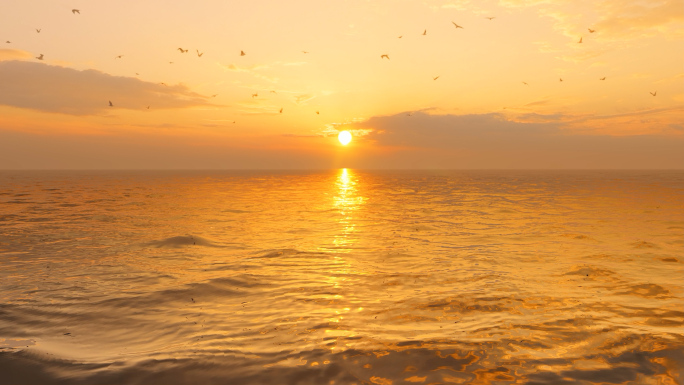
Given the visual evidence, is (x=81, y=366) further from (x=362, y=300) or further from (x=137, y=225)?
(x=137, y=225)

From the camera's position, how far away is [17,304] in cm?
1127

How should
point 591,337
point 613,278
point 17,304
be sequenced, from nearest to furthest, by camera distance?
point 591,337
point 17,304
point 613,278

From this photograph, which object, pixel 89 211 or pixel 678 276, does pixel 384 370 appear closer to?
pixel 678 276

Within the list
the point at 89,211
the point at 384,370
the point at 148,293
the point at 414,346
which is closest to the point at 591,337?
the point at 414,346

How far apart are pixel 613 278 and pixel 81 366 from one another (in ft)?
50.3

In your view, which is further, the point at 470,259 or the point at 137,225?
the point at 137,225

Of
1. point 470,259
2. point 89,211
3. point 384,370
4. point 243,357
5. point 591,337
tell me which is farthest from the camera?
point 89,211

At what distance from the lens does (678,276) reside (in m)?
14.3

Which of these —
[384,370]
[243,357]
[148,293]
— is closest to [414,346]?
[384,370]

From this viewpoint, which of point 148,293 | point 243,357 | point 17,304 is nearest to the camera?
point 243,357

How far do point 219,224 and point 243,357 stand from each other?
21.8 m

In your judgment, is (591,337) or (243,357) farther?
(591,337)

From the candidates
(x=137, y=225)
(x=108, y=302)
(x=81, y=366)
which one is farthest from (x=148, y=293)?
(x=137, y=225)

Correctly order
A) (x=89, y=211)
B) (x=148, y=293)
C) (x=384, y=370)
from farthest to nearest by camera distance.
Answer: (x=89, y=211), (x=148, y=293), (x=384, y=370)
